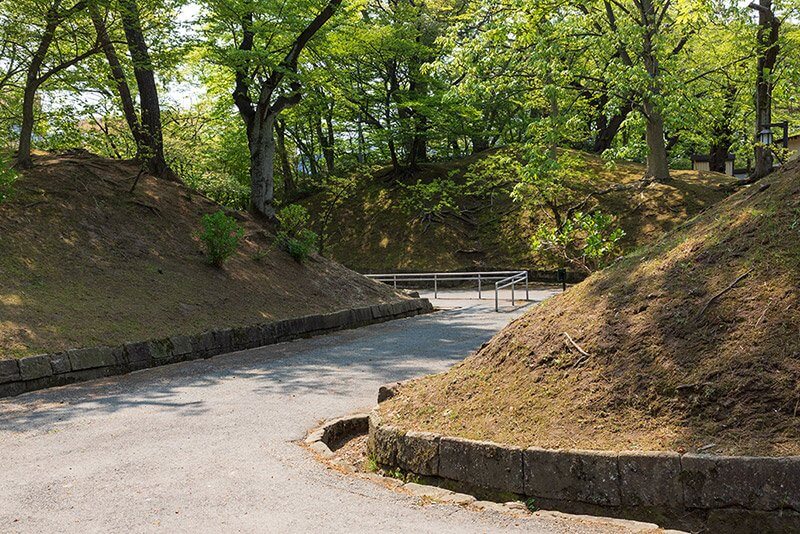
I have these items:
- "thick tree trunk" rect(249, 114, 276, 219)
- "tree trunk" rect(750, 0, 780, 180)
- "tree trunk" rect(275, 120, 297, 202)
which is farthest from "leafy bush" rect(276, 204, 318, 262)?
"tree trunk" rect(275, 120, 297, 202)

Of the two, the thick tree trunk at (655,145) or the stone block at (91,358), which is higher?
the thick tree trunk at (655,145)

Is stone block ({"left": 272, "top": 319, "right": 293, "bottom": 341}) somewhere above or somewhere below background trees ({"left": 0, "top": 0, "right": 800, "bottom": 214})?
below

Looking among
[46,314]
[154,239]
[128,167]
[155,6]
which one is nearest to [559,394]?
[46,314]

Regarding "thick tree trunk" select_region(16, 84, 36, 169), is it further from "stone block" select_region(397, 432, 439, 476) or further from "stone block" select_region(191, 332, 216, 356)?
"stone block" select_region(397, 432, 439, 476)

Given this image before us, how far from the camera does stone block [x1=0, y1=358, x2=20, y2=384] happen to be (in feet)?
28.7

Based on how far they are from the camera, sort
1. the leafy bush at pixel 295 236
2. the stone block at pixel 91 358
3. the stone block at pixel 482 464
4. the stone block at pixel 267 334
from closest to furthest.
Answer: the stone block at pixel 482 464 → the stone block at pixel 91 358 → the stone block at pixel 267 334 → the leafy bush at pixel 295 236

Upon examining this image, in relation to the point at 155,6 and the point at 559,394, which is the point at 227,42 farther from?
the point at 559,394

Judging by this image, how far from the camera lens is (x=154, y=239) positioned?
15.4m

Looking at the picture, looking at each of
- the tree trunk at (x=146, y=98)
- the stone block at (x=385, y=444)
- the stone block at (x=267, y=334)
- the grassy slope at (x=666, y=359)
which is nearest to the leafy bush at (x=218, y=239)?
the stone block at (x=267, y=334)

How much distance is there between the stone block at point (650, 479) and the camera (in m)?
4.10

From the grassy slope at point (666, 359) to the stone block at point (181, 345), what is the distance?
5.99m

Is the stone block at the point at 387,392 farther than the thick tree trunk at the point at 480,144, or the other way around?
the thick tree trunk at the point at 480,144

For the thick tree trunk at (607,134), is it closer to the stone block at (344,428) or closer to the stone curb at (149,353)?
the stone curb at (149,353)

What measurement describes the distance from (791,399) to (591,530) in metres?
1.48
